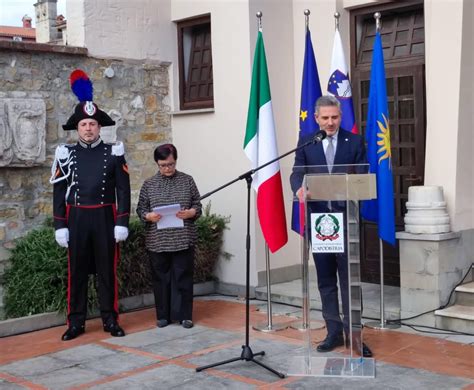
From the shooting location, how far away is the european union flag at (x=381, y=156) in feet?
19.7

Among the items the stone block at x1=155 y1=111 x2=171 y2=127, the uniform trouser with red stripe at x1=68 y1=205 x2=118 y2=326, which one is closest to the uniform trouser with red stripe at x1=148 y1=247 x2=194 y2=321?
the uniform trouser with red stripe at x1=68 y1=205 x2=118 y2=326

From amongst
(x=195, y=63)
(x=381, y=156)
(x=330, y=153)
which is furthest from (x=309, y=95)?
(x=195, y=63)

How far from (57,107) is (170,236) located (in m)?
2.07

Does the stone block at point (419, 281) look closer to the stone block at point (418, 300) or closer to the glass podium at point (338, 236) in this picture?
the stone block at point (418, 300)

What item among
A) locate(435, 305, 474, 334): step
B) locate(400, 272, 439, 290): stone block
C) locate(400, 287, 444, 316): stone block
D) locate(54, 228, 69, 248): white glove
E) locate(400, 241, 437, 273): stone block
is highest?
locate(54, 228, 69, 248): white glove

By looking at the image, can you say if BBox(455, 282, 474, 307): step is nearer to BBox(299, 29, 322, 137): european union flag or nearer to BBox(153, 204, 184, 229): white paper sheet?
BBox(299, 29, 322, 137): european union flag

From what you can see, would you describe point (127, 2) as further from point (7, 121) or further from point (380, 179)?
point (380, 179)

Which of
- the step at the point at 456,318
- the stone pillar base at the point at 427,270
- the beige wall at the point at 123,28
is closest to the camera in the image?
the step at the point at 456,318

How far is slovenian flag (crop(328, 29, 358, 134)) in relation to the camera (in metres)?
6.10

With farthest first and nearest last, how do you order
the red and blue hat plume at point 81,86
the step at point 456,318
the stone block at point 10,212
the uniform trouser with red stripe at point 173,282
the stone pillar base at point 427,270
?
the stone block at point 10,212 < the uniform trouser with red stripe at point 173,282 < the red and blue hat plume at point 81,86 < the stone pillar base at point 427,270 < the step at point 456,318

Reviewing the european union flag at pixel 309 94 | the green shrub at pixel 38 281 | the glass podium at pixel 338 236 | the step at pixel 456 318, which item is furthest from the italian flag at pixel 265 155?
the green shrub at pixel 38 281

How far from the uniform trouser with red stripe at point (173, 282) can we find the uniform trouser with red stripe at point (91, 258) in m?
0.38

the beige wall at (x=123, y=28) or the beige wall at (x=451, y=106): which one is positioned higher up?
the beige wall at (x=123, y=28)

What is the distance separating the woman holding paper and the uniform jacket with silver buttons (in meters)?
0.30
